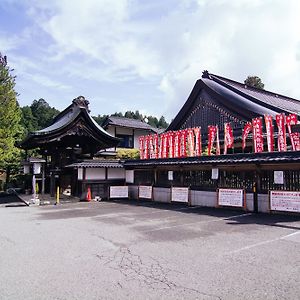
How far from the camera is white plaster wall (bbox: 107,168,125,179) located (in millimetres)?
22250

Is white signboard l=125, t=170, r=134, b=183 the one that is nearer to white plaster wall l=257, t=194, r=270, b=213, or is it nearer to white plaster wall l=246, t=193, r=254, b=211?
white plaster wall l=246, t=193, r=254, b=211

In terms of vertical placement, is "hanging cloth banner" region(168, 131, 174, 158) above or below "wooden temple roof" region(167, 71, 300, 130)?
below

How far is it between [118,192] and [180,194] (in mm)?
5506

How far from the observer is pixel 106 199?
21328 mm

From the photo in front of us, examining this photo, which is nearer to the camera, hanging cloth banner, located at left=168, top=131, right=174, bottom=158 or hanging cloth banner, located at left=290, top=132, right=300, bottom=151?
hanging cloth banner, located at left=290, top=132, right=300, bottom=151

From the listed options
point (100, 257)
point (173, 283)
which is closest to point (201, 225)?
point (100, 257)

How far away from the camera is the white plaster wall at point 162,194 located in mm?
18559

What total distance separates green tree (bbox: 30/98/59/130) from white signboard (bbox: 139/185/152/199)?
51.8 meters

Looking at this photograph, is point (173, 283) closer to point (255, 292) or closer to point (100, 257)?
point (255, 292)

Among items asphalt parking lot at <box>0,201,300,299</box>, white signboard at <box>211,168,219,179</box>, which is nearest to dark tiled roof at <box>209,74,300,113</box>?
white signboard at <box>211,168,219,179</box>

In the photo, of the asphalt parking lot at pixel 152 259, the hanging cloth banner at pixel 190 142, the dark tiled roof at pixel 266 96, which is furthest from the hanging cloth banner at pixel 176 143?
the dark tiled roof at pixel 266 96

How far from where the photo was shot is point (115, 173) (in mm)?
22562

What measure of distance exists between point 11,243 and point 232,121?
16254mm

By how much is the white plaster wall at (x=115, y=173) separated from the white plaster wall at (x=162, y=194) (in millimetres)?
4107
